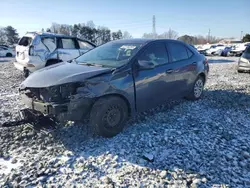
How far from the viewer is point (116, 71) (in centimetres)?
360

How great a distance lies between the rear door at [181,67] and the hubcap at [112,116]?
146 cm

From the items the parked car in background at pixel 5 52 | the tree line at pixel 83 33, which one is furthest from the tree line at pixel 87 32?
the parked car in background at pixel 5 52

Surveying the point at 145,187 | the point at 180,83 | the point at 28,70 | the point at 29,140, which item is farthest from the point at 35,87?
the point at 28,70

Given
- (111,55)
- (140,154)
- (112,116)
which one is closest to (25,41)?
(111,55)

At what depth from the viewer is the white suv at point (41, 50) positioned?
7297mm

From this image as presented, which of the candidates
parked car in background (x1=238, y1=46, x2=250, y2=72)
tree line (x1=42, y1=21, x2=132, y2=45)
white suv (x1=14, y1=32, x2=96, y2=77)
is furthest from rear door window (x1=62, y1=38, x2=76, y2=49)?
tree line (x1=42, y1=21, x2=132, y2=45)

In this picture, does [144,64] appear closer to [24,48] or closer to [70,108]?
[70,108]

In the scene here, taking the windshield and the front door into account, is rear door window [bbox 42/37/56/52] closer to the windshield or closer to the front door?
the windshield

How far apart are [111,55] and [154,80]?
0.99m

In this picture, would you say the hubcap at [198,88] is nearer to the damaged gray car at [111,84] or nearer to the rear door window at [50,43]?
the damaged gray car at [111,84]

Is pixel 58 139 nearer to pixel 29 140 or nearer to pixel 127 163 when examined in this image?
pixel 29 140

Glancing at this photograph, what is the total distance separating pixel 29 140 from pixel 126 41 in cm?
275

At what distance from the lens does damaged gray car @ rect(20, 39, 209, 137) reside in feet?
Result: 10.6

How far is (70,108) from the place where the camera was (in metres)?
3.17
